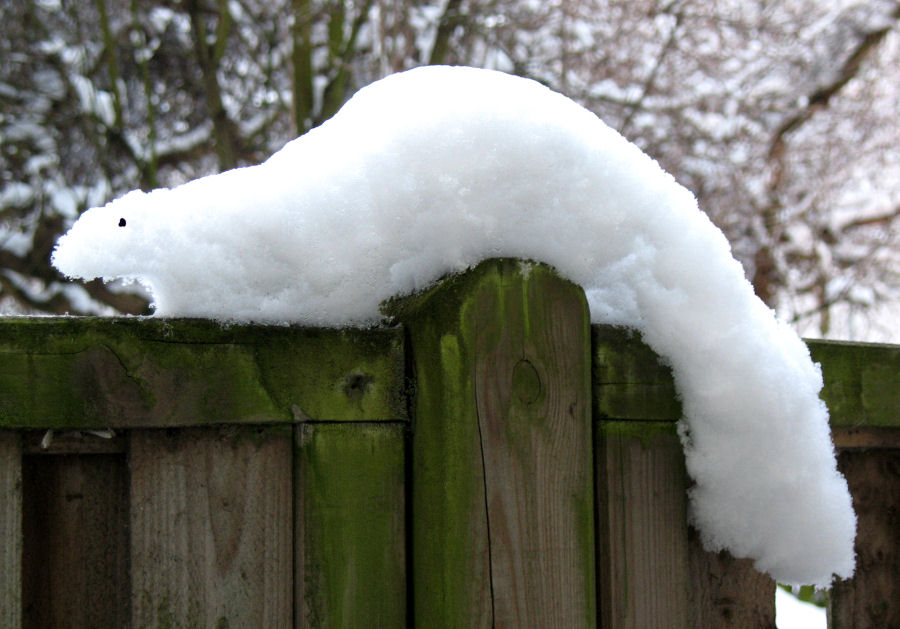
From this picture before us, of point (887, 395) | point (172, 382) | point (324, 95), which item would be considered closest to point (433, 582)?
point (172, 382)

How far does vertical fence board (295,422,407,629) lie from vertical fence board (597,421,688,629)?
28cm

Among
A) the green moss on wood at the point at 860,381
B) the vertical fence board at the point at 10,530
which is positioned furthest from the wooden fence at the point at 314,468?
the green moss on wood at the point at 860,381

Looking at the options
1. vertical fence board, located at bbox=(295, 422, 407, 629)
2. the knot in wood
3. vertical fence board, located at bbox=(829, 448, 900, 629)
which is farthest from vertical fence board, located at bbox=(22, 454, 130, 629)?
vertical fence board, located at bbox=(829, 448, 900, 629)

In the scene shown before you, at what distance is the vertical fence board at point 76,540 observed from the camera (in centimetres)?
87

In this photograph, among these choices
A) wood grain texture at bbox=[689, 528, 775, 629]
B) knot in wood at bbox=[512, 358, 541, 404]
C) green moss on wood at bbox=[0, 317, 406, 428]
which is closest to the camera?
green moss on wood at bbox=[0, 317, 406, 428]

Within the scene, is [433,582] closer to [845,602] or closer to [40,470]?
[40,470]

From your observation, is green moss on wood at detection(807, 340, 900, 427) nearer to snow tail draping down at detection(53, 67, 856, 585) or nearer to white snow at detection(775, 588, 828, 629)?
snow tail draping down at detection(53, 67, 856, 585)

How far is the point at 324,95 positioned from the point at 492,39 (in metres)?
1.39

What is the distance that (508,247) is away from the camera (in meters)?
0.94

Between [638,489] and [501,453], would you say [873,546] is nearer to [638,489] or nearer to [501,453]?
[638,489]

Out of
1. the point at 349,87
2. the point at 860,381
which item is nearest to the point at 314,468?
the point at 860,381

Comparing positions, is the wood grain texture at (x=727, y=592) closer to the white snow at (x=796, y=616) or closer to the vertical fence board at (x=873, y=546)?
the vertical fence board at (x=873, y=546)

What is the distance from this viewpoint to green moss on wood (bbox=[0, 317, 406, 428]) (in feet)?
2.66

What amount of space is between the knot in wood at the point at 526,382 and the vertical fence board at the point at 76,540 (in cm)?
47
